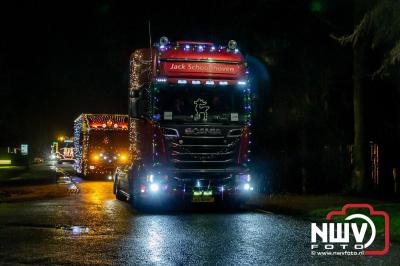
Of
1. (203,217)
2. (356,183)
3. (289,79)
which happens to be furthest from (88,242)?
(289,79)

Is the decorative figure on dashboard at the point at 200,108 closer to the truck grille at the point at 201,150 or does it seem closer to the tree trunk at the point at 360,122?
the truck grille at the point at 201,150

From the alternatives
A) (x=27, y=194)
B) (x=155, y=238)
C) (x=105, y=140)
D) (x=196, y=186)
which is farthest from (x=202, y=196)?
(x=105, y=140)

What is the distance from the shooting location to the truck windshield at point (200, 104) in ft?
53.3

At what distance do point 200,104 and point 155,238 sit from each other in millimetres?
5358

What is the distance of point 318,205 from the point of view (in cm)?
1728

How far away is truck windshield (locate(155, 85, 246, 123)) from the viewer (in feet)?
53.3

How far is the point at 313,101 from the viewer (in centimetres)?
2494

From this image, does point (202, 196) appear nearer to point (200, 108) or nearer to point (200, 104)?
point (200, 108)

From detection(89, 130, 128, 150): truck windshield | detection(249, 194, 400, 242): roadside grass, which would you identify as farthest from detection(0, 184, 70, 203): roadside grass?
detection(249, 194, 400, 242): roadside grass

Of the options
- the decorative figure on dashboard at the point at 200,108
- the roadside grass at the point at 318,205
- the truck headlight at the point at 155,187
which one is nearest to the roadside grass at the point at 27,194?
the truck headlight at the point at 155,187

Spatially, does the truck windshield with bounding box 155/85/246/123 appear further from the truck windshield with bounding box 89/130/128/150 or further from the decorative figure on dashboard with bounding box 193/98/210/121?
the truck windshield with bounding box 89/130/128/150

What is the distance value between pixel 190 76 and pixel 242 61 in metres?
1.60

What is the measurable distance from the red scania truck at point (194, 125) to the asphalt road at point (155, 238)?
726 mm

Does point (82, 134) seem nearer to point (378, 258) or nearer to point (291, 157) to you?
point (291, 157)
